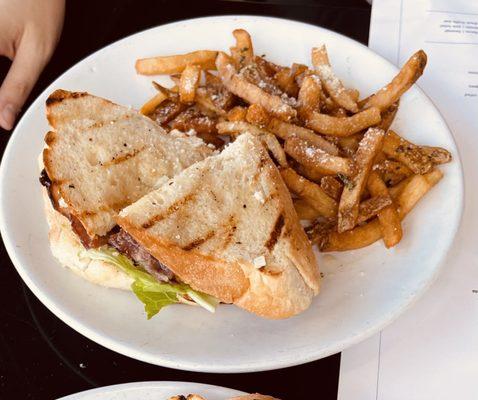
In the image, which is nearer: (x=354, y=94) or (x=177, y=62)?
(x=354, y=94)

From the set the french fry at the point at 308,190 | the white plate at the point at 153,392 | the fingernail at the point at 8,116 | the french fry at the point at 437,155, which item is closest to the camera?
the white plate at the point at 153,392

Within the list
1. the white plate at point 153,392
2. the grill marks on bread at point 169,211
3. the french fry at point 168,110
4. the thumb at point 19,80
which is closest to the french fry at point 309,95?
the french fry at point 168,110

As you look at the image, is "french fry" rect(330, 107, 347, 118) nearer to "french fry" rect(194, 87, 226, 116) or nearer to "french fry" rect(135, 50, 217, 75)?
"french fry" rect(194, 87, 226, 116)

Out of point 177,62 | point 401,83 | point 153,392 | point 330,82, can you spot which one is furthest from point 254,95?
point 153,392

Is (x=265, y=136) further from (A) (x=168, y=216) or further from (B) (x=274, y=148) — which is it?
(A) (x=168, y=216)

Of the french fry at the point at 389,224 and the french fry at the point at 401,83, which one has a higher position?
the french fry at the point at 401,83

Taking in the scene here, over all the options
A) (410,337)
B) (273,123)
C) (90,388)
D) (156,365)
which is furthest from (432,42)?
(90,388)

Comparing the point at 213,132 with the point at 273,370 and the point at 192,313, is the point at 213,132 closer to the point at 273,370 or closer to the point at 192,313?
the point at 192,313

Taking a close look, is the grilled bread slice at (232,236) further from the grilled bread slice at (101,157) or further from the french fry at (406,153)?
the french fry at (406,153)
